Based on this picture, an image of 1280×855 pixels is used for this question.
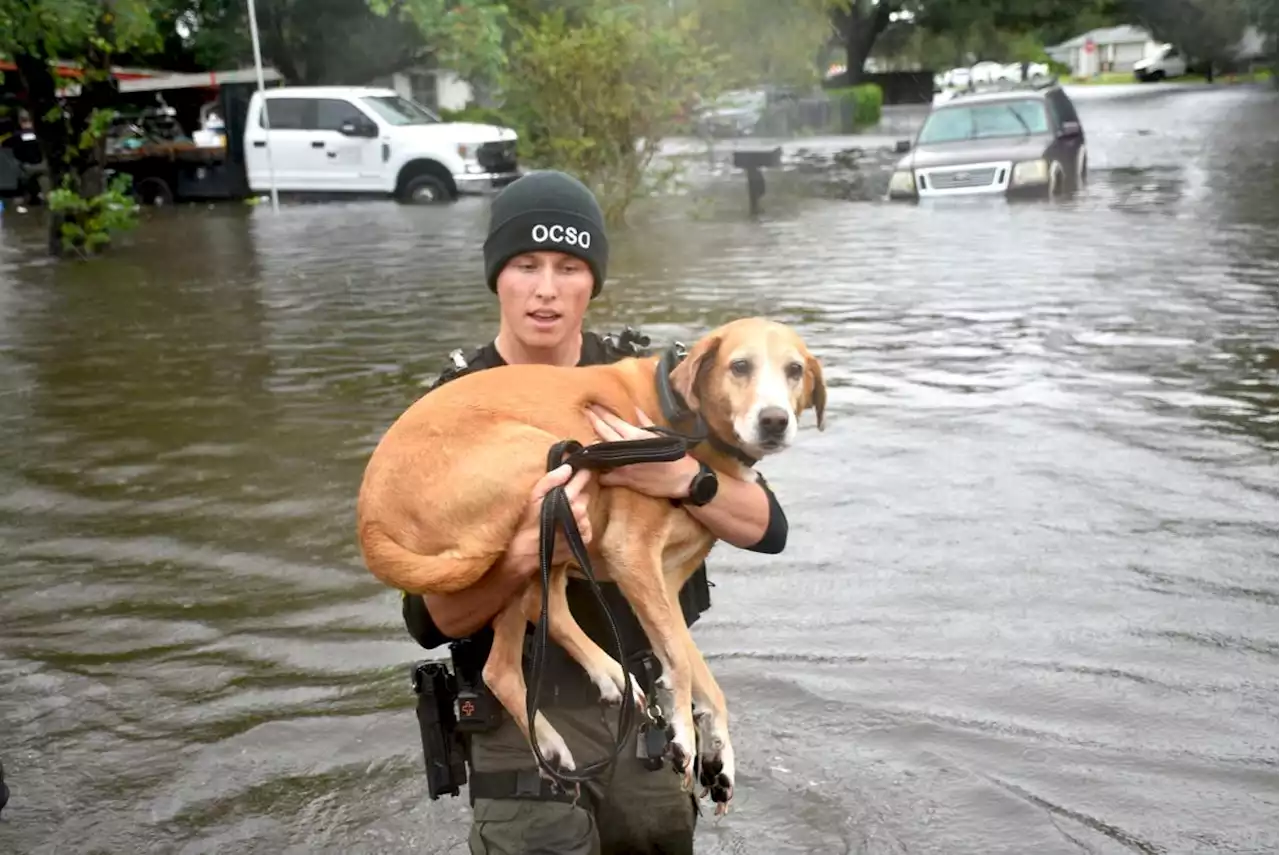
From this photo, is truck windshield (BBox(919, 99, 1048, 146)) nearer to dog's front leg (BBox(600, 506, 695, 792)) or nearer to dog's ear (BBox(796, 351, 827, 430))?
dog's ear (BBox(796, 351, 827, 430))

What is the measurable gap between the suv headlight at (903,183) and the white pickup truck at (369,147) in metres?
7.48

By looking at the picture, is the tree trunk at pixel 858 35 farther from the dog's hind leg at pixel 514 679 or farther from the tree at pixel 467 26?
the dog's hind leg at pixel 514 679

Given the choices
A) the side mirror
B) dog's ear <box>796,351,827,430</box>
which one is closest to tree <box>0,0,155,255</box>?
the side mirror

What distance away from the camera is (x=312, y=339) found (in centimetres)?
1235

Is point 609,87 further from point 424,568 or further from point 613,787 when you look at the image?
point 424,568

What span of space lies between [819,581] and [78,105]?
1577 centimetres

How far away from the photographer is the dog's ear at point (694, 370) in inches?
136

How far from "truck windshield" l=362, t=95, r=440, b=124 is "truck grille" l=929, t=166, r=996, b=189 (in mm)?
10341

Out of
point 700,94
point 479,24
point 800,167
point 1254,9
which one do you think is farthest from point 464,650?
point 1254,9

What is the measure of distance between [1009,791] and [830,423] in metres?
4.57

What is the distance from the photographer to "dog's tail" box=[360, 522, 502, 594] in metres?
3.00

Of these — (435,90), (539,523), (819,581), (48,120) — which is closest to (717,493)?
(539,523)

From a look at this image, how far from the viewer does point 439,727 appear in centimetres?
344

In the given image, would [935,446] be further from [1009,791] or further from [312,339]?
[312,339]
